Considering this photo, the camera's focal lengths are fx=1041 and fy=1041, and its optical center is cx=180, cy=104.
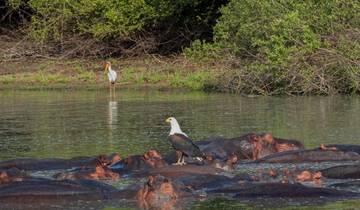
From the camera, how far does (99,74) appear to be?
992 inches

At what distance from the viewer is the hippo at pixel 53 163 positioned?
11352mm

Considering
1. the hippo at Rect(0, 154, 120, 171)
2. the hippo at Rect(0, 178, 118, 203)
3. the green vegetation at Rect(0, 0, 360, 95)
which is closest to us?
the hippo at Rect(0, 178, 118, 203)

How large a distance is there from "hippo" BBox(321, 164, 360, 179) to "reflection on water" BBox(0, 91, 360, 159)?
278 cm

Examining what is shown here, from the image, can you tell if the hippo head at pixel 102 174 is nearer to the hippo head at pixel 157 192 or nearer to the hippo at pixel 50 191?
the hippo at pixel 50 191

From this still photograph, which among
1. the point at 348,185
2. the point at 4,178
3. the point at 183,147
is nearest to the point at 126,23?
the point at 183,147

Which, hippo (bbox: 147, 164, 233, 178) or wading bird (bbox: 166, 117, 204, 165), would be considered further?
wading bird (bbox: 166, 117, 204, 165)

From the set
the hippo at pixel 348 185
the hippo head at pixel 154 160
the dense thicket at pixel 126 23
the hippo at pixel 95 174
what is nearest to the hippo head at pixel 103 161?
the hippo head at pixel 154 160

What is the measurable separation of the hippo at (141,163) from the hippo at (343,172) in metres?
1.81

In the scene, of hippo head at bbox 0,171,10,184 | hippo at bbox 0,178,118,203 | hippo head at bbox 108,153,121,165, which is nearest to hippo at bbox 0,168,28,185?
hippo head at bbox 0,171,10,184

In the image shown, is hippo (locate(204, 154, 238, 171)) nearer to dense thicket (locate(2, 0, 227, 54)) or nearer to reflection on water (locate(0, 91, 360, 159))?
reflection on water (locate(0, 91, 360, 159))

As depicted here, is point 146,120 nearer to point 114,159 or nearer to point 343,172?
point 114,159

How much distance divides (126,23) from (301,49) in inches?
279

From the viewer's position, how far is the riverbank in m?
23.2

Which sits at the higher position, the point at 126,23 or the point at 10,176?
the point at 126,23
